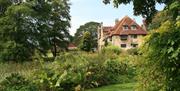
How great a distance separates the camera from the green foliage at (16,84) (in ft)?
53.6

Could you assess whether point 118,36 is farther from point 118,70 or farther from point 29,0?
point 118,70

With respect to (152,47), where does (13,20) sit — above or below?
above

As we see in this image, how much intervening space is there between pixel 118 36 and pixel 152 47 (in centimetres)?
7071

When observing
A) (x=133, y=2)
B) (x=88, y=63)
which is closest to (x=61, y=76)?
(x=88, y=63)

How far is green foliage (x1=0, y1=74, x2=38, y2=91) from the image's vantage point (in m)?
16.3

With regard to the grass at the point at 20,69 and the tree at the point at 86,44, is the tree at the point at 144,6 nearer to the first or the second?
the grass at the point at 20,69

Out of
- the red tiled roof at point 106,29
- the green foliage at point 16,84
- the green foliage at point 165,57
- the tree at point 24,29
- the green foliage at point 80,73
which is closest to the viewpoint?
the green foliage at point 165,57

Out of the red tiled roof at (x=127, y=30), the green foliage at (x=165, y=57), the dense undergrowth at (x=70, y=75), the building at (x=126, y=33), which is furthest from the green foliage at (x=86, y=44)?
the green foliage at (x=165, y=57)

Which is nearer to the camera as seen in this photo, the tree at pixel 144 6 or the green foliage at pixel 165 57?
the green foliage at pixel 165 57

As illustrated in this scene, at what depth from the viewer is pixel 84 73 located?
1848 centimetres

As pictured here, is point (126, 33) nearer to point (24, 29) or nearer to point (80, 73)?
point (24, 29)

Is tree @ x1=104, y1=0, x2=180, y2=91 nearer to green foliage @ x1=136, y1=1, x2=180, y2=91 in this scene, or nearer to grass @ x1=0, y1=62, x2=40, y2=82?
green foliage @ x1=136, y1=1, x2=180, y2=91

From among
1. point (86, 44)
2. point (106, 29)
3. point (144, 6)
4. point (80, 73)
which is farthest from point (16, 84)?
point (106, 29)

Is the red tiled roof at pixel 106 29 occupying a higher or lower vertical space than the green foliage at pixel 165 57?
higher
